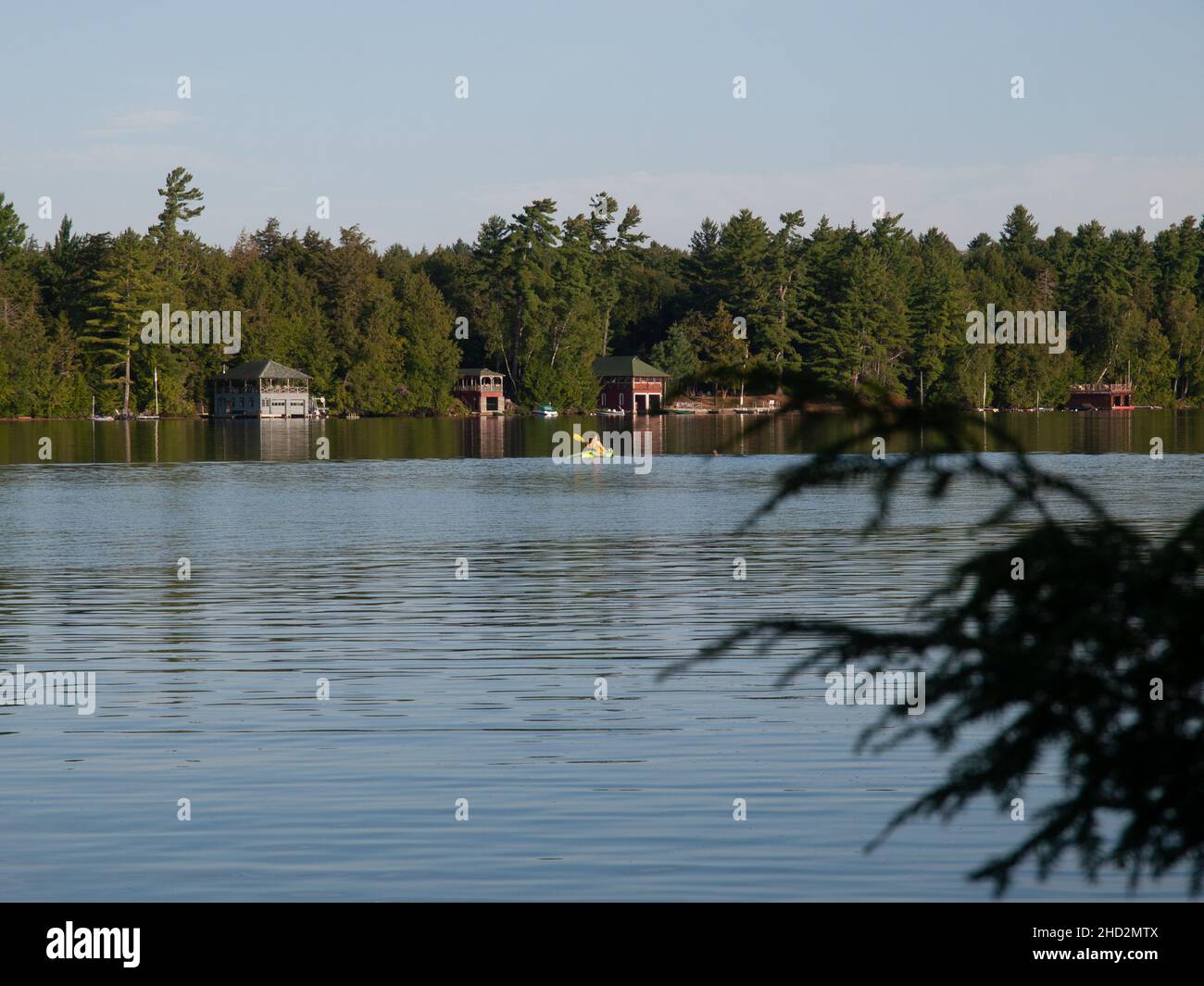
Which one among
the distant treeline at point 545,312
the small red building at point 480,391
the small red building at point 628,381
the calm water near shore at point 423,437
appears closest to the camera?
the calm water near shore at point 423,437

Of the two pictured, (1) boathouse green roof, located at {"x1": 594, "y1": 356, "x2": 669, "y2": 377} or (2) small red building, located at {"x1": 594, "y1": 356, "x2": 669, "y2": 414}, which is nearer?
(1) boathouse green roof, located at {"x1": 594, "y1": 356, "x2": 669, "y2": 377}

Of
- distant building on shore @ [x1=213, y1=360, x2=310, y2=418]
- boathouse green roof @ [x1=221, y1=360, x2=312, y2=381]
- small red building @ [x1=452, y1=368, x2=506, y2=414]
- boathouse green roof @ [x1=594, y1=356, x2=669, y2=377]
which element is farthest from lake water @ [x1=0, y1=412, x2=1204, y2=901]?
boathouse green roof @ [x1=594, y1=356, x2=669, y2=377]

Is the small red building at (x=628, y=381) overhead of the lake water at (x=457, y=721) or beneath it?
overhead

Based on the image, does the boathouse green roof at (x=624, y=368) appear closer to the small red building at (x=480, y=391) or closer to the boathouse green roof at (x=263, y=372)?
the small red building at (x=480, y=391)

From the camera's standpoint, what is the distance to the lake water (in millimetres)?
11008

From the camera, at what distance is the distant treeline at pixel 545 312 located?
→ 146000 mm

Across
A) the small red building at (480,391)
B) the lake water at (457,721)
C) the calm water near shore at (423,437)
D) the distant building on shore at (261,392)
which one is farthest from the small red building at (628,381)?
the lake water at (457,721)

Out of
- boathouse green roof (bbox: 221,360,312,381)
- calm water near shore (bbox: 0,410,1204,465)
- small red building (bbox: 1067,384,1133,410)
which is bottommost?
calm water near shore (bbox: 0,410,1204,465)

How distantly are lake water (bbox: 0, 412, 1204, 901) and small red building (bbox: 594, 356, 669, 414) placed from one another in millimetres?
127778

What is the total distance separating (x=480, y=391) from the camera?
167 m

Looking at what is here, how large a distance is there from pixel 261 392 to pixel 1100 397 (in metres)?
93.8

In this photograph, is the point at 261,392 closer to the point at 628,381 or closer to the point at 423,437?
the point at 628,381

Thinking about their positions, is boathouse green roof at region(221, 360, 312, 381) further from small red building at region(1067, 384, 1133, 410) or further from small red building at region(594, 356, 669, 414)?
small red building at region(1067, 384, 1133, 410)
